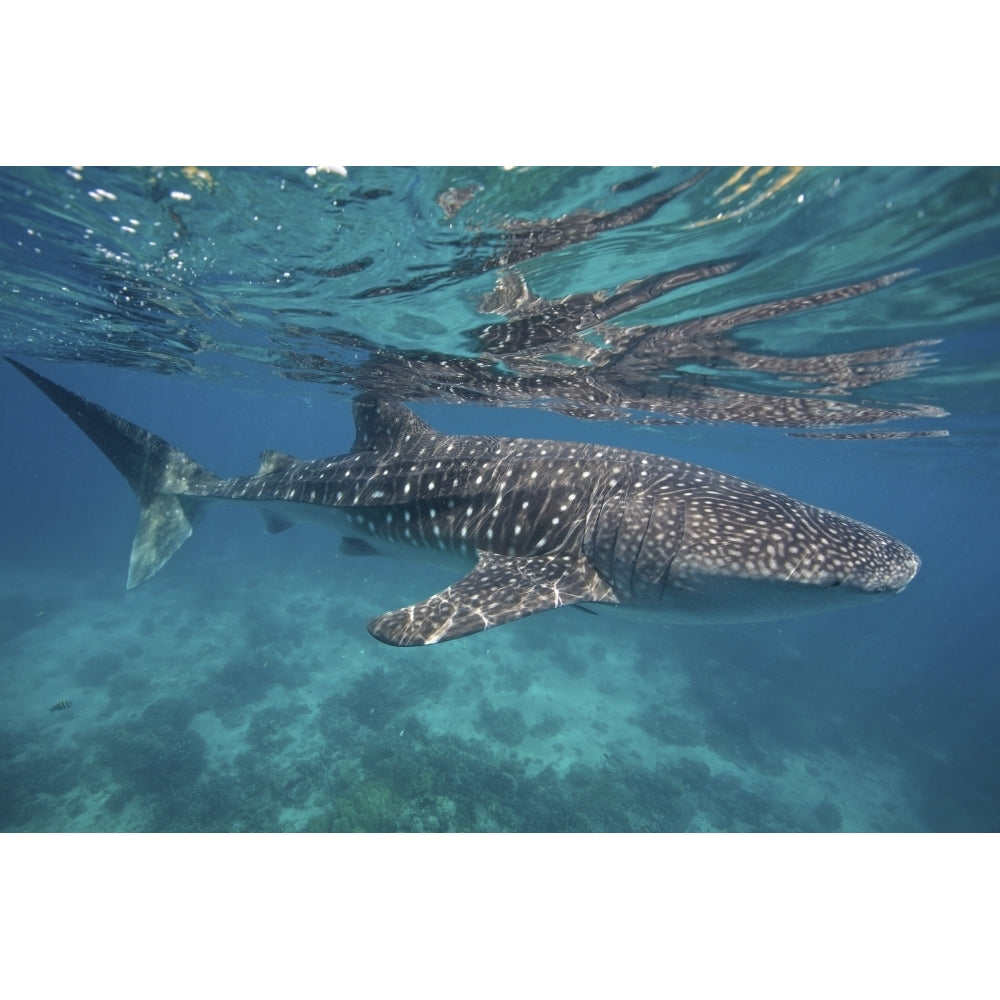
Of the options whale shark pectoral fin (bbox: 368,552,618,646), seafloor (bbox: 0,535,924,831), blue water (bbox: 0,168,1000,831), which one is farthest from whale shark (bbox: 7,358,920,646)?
seafloor (bbox: 0,535,924,831)

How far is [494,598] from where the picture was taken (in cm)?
490

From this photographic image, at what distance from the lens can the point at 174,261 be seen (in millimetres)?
9648

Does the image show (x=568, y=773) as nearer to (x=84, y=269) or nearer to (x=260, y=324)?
(x=260, y=324)

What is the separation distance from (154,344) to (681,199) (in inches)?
769

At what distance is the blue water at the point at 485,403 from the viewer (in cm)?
665

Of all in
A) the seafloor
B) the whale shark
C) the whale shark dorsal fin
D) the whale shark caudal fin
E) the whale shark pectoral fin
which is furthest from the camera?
the seafloor

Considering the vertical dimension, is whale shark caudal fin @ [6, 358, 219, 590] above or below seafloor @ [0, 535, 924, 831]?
above

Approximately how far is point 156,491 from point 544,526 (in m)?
7.91

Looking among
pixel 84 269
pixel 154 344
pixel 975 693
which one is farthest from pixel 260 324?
pixel 975 693

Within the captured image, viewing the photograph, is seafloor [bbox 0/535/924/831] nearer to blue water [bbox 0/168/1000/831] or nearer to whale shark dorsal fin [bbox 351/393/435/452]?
blue water [bbox 0/168/1000/831]

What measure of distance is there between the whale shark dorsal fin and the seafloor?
7691mm

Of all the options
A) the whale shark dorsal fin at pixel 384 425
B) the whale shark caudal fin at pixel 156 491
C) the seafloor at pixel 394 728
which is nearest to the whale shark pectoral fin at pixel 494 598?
the whale shark dorsal fin at pixel 384 425

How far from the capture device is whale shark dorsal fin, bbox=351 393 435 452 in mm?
8383

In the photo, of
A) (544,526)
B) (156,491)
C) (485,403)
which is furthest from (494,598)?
(485,403)
